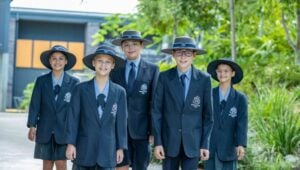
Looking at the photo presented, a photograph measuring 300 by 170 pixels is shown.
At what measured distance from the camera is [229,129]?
6332 millimetres

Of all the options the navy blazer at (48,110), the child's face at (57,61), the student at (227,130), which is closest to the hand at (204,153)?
the student at (227,130)

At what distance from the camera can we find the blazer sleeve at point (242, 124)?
20.5 feet

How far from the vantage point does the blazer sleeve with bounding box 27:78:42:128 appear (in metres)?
6.72

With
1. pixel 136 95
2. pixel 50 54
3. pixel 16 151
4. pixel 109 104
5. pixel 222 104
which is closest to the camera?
pixel 109 104

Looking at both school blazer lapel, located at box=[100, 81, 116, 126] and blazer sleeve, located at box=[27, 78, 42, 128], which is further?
blazer sleeve, located at box=[27, 78, 42, 128]

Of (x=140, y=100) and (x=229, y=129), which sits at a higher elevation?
(x=140, y=100)

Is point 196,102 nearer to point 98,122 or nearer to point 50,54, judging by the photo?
point 98,122

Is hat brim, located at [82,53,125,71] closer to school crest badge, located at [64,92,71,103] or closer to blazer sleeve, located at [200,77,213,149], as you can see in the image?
blazer sleeve, located at [200,77,213,149]

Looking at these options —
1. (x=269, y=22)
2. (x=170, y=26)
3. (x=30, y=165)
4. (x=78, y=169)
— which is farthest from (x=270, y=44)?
(x=78, y=169)

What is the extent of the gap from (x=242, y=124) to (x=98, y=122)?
65.6 inches

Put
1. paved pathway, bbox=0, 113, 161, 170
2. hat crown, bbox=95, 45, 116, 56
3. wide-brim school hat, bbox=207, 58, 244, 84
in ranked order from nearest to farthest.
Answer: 1. hat crown, bbox=95, 45, 116, 56
2. wide-brim school hat, bbox=207, 58, 244, 84
3. paved pathway, bbox=0, 113, 161, 170

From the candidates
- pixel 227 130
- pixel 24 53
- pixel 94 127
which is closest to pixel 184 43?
pixel 227 130

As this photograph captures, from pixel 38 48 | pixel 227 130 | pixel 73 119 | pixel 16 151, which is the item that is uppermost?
pixel 38 48

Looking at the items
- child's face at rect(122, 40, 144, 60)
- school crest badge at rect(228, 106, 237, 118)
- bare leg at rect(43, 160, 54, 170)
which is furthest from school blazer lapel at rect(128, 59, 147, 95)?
bare leg at rect(43, 160, 54, 170)
